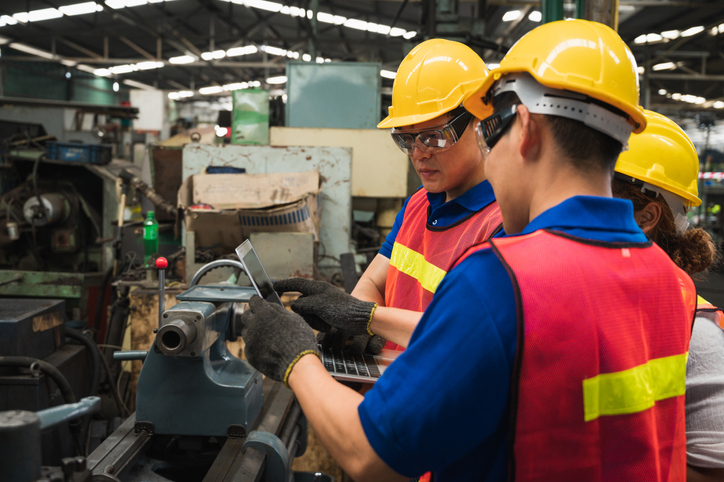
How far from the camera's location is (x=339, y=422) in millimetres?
604

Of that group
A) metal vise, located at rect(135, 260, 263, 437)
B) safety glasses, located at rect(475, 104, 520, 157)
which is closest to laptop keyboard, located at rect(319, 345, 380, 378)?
metal vise, located at rect(135, 260, 263, 437)

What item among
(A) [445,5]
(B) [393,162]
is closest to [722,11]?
(A) [445,5]

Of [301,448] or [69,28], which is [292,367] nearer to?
[301,448]

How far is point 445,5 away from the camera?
4.41 meters

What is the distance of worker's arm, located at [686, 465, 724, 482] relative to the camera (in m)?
0.83

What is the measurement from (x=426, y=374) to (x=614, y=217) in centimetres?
32

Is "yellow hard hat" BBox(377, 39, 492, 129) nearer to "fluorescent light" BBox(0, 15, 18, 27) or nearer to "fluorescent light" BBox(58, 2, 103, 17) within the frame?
"fluorescent light" BBox(58, 2, 103, 17)

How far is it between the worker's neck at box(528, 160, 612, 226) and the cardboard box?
2.04 metres

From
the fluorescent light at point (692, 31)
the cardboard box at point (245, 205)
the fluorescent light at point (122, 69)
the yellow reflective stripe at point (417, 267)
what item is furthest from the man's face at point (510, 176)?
the fluorescent light at point (122, 69)

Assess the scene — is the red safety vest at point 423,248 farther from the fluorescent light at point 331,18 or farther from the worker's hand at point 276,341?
the fluorescent light at point 331,18

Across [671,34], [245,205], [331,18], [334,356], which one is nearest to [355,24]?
[331,18]

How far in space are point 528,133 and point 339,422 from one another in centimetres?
44

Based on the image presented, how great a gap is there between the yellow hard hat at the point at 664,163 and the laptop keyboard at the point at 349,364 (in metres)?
0.68

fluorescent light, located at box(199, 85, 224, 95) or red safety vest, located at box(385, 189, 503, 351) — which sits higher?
fluorescent light, located at box(199, 85, 224, 95)
